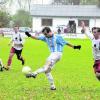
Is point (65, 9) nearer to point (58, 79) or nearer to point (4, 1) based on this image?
point (4, 1)

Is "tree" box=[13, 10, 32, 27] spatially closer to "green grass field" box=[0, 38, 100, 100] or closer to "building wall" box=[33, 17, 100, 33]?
"building wall" box=[33, 17, 100, 33]

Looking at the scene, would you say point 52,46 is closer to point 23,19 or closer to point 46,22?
point 46,22

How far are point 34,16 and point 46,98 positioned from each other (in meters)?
76.5

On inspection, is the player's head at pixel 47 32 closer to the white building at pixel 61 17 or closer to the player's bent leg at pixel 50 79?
the player's bent leg at pixel 50 79

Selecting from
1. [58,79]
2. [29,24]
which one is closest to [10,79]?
[58,79]

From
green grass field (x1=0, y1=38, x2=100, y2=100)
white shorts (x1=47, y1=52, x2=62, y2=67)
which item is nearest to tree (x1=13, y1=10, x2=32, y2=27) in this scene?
green grass field (x1=0, y1=38, x2=100, y2=100)

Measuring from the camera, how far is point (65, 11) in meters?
90.9

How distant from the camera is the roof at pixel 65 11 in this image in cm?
8906

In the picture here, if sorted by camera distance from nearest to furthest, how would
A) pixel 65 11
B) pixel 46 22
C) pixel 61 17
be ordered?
pixel 61 17, pixel 46 22, pixel 65 11

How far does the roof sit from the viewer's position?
89062 millimetres

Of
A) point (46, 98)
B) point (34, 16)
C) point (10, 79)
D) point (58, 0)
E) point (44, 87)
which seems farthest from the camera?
point (58, 0)

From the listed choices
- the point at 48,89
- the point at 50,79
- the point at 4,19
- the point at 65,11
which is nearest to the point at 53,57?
the point at 50,79

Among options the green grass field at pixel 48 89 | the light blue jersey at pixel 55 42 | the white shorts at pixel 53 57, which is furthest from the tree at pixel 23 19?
the white shorts at pixel 53 57

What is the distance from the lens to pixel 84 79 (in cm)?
1809
